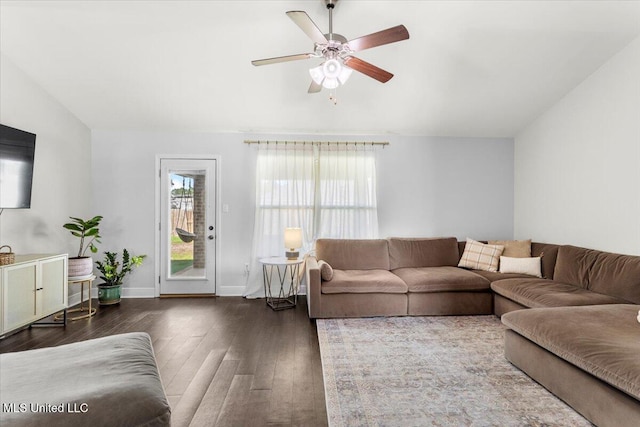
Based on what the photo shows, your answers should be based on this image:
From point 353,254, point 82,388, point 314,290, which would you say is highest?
point 353,254

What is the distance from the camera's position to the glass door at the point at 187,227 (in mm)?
4785

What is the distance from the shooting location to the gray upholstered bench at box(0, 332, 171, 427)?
3.42ft

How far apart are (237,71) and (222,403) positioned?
3.15 metres

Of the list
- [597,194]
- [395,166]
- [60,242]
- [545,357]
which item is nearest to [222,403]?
[545,357]

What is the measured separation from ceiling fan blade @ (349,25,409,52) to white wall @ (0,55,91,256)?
11.5ft

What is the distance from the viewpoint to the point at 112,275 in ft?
14.5

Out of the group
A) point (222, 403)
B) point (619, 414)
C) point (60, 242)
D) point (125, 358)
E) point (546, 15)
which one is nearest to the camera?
point (125, 358)

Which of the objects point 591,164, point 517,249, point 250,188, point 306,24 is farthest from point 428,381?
point 250,188

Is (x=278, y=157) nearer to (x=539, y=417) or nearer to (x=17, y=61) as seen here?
(x=17, y=61)

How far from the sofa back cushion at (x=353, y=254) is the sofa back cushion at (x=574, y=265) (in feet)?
6.32

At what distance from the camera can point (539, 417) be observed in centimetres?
196

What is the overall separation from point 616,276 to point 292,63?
3773 millimetres

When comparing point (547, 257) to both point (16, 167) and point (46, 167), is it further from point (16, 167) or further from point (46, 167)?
point (46, 167)

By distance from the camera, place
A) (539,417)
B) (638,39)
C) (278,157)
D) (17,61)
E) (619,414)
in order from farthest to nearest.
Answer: (278,157), (17,61), (638,39), (539,417), (619,414)
